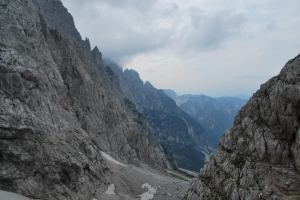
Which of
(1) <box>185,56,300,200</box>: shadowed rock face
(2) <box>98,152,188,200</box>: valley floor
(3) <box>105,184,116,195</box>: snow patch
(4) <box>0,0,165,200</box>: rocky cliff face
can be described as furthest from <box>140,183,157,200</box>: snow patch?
(1) <box>185,56,300,200</box>: shadowed rock face

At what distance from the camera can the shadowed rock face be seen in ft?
140

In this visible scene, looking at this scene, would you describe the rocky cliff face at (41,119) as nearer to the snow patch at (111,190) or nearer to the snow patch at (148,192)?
the snow patch at (111,190)

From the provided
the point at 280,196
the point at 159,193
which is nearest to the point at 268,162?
the point at 280,196

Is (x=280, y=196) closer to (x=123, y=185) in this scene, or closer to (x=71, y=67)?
(x=123, y=185)

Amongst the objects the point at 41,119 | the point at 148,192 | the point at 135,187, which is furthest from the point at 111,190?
the point at 41,119

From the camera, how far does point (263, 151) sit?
1815 inches

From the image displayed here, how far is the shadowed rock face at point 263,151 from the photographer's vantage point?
A: 42.5 meters

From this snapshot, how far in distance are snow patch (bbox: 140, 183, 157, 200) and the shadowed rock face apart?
3230cm

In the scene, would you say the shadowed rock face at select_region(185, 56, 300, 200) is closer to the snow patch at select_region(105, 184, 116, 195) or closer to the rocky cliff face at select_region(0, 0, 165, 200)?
the rocky cliff face at select_region(0, 0, 165, 200)

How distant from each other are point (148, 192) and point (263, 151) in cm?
4761

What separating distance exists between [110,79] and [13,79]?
4777 inches

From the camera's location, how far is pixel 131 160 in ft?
414

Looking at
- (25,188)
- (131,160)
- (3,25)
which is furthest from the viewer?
(131,160)

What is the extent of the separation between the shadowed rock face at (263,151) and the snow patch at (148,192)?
32297 millimetres
